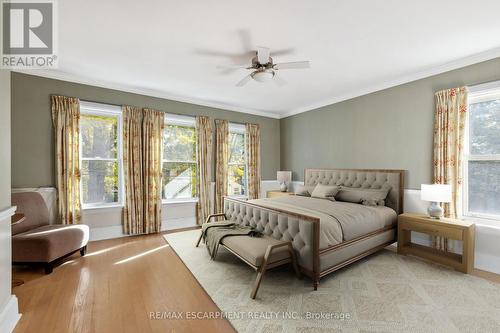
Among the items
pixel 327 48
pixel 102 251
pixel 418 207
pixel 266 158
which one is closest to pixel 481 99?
pixel 418 207

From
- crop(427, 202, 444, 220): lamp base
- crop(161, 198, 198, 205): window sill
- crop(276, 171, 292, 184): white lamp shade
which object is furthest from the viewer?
crop(276, 171, 292, 184): white lamp shade

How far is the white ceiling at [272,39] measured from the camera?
2.12 meters

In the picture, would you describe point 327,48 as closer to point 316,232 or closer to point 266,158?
point 316,232

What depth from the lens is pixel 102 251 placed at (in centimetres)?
359

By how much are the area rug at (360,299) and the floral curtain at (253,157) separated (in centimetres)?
294

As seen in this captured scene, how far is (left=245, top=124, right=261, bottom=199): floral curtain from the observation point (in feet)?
19.3

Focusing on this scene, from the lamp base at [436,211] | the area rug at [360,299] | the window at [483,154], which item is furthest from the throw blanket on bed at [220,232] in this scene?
the window at [483,154]

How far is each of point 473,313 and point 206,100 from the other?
5.21 m

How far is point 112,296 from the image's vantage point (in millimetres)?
2340

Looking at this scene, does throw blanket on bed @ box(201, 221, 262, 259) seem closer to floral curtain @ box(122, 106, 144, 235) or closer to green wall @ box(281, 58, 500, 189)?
floral curtain @ box(122, 106, 144, 235)

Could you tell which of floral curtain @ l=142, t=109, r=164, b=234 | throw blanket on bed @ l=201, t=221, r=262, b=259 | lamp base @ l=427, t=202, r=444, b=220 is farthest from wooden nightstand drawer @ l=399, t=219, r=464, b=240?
floral curtain @ l=142, t=109, r=164, b=234

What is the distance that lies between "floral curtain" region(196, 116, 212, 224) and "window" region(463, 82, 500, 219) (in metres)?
4.56

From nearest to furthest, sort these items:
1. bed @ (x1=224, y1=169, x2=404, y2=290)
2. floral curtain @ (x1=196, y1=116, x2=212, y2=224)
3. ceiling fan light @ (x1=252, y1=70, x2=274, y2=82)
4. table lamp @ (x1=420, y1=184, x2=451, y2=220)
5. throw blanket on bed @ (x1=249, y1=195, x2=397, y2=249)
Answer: bed @ (x1=224, y1=169, x2=404, y2=290) → throw blanket on bed @ (x1=249, y1=195, x2=397, y2=249) → ceiling fan light @ (x1=252, y1=70, x2=274, y2=82) → table lamp @ (x1=420, y1=184, x2=451, y2=220) → floral curtain @ (x1=196, y1=116, x2=212, y2=224)

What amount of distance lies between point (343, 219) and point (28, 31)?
13.9 ft
